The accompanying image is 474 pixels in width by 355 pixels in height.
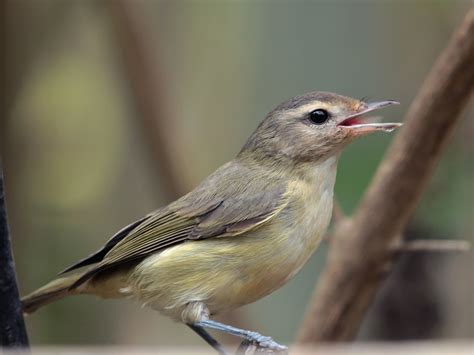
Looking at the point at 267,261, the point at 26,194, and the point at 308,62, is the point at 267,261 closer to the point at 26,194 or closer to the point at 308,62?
the point at 26,194

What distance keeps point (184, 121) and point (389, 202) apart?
3323mm

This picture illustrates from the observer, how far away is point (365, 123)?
12.0 feet

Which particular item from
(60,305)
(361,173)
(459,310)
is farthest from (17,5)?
(459,310)

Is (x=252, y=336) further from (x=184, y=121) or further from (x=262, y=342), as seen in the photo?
(x=184, y=121)

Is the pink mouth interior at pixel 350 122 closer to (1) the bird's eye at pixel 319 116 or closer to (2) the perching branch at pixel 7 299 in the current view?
(1) the bird's eye at pixel 319 116

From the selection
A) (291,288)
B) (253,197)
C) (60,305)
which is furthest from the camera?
(291,288)

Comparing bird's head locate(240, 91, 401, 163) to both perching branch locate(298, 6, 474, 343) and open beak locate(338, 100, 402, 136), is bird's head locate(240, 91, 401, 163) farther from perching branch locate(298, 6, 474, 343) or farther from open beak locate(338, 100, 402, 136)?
perching branch locate(298, 6, 474, 343)

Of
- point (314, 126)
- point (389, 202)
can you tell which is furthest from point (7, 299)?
point (389, 202)

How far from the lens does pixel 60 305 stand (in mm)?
6062

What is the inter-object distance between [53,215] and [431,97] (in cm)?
331

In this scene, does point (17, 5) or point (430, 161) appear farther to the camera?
point (17, 5)

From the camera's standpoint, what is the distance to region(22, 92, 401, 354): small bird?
133 inches

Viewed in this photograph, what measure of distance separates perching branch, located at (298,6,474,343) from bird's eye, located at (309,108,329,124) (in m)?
0.62

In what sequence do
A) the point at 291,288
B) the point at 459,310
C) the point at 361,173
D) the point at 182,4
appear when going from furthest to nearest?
the point at 291,288 < the point at 182,4 < the point at 459,310 < the point at 361,173
